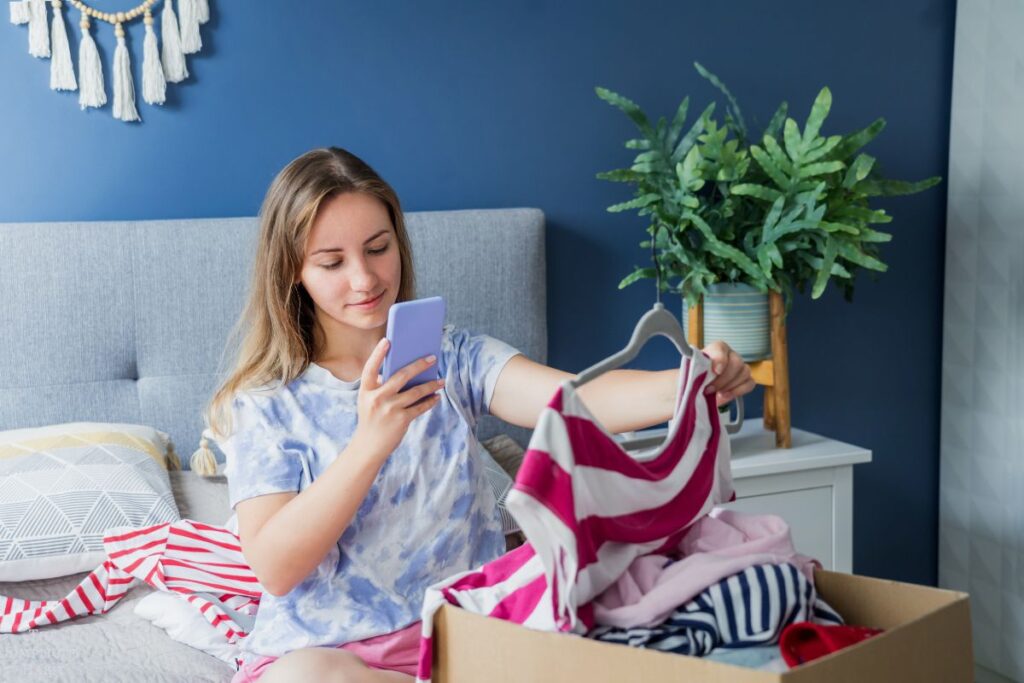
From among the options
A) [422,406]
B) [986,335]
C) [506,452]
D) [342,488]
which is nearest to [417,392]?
[422,406]

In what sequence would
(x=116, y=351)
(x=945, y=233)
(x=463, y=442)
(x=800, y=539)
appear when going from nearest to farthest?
(x=463, y=442) → (x=116, y=351) → (x=800, y=539) → (x=945, y=233)

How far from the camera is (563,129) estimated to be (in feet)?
8.50

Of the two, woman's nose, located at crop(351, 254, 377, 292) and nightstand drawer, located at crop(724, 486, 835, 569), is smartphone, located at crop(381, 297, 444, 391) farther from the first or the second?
nightstand drawer, located at crop(724, 486, 835, 569)

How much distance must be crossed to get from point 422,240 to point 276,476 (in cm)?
108

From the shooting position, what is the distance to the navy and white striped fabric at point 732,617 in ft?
2.89

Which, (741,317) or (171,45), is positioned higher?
(171,45)

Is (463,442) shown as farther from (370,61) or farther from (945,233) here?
(945,233)

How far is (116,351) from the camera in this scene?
7.14 ft

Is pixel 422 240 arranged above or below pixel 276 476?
above

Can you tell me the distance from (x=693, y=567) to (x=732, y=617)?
59 millimetres

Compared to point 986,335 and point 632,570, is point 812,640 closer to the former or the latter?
point 632,570

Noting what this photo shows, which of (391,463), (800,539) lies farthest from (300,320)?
(800,539)

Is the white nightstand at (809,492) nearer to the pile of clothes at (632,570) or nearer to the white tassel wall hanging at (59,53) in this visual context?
the pile of clothes at (632,570)

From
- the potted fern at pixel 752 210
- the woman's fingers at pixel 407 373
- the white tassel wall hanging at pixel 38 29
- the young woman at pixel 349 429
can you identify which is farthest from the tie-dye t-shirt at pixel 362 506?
the white tassel wall hanging at pixel 38 29
